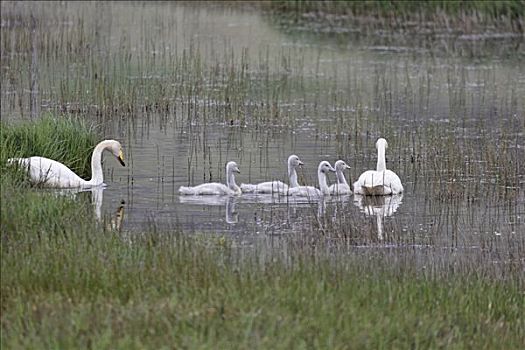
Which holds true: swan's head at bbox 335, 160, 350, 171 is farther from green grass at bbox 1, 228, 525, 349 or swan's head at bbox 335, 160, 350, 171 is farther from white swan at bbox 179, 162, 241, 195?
green grass at bbox 1, 228, 525, 349

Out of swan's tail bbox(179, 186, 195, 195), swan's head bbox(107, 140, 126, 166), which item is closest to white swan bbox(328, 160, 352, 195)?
swan's tail bbox(179, 186, 195, 195)

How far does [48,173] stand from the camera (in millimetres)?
12500

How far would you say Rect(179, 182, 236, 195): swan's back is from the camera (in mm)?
13070

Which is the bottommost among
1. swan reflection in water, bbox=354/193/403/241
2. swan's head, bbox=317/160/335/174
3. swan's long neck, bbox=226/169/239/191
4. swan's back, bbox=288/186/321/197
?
swan reflection in water, bbox=354/193/403/241

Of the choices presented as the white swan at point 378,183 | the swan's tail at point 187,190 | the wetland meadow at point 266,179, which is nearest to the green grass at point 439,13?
the wetland meadow at point 266,179

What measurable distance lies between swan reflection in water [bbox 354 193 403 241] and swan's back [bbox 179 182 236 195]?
1.48m

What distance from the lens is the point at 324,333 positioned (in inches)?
274

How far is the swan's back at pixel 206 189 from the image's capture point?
13070 millimetres

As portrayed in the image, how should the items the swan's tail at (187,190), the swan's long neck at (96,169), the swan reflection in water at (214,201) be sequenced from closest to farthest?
the swan reflection in water at (214,201) < the swan's tail at (187,190) < the swan's long neck at (96,169)

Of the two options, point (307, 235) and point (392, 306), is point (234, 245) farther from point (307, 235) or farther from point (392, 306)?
point (392, 306)

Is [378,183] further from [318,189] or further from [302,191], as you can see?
[302,191]

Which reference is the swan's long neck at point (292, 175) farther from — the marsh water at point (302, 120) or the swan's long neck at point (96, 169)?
the swan's long neck at point (96, 169)

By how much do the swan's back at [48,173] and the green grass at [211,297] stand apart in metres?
2.82

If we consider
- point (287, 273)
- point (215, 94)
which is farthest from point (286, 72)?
point (287, 273)
